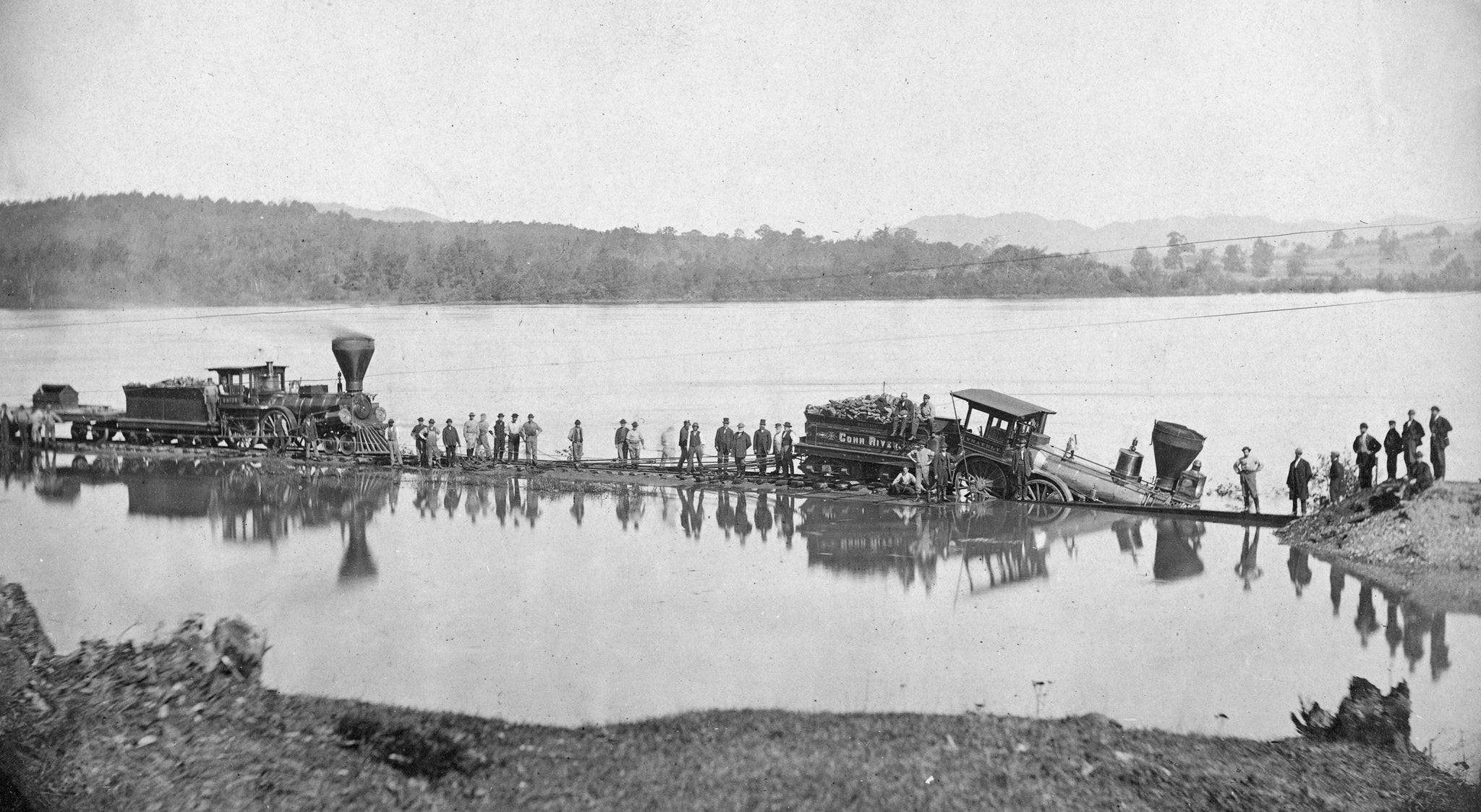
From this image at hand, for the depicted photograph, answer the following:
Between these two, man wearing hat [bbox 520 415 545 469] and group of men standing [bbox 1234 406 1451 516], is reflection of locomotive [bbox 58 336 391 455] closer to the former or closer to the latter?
man wearing hat [bbox 520 415 545 469]


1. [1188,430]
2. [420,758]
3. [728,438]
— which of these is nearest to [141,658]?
[420,758]

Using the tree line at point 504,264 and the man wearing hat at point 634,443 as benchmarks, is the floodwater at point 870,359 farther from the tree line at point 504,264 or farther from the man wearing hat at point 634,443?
the man wearing hat at point 634,443

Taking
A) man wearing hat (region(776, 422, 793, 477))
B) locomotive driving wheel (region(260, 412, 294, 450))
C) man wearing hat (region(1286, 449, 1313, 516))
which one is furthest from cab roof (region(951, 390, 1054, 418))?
locomotive driving wheel (region(260, 412, 294, 450))

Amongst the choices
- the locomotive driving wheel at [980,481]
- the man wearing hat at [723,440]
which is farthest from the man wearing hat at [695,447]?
the locomotive driving wheel at [980,481]

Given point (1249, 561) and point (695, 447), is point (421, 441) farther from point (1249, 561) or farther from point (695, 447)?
point (1249, 561)

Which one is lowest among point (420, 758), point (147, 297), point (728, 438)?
point (420, 758)

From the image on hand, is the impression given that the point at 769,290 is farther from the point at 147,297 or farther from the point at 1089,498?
the point at 147,297

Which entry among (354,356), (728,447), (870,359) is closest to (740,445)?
(728,447)
